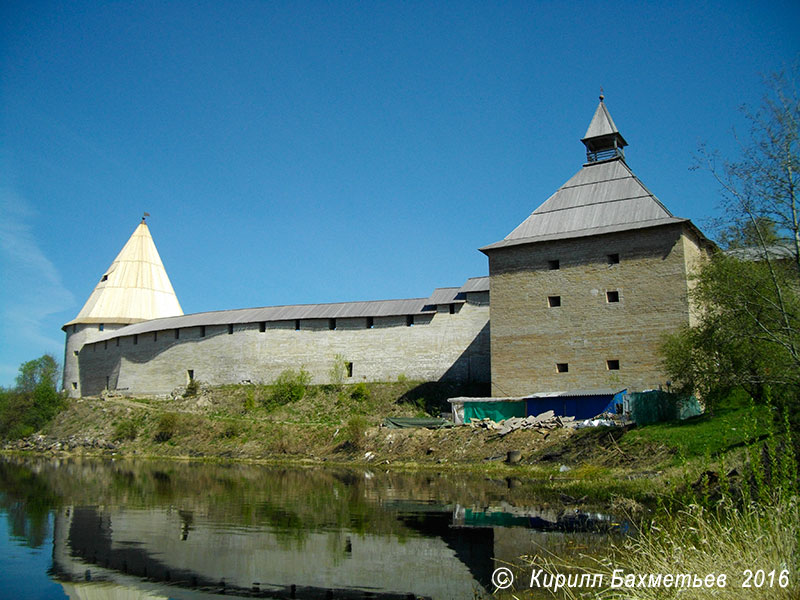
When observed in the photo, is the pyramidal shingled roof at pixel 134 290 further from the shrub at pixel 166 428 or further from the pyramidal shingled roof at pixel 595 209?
the pyramidal shingled roof at pixel 595 209

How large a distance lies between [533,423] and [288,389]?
1260 centimetres

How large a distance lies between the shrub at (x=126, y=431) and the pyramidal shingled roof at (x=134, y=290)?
13.6m

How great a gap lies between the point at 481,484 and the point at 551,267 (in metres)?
10.4

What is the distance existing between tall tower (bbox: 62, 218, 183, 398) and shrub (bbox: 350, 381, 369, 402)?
1858 cm

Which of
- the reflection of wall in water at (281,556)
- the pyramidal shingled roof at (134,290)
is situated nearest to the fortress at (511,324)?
the pyramidal shingled roof at (134,290)

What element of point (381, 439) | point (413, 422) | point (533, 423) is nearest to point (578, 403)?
point (533, 423)

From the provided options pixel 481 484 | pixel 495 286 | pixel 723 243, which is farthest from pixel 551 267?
pixel 723 243

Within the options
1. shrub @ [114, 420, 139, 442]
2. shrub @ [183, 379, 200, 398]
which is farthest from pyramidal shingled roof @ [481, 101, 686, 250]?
shrub @ [114, 420, 139, 442]

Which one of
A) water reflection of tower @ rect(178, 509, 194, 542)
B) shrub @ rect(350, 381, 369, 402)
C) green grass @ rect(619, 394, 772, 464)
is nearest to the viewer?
water reflection of tower @ rect(178, 509, 194, 542)

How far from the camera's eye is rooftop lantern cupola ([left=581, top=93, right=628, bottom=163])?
27.0m

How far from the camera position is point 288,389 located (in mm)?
28438

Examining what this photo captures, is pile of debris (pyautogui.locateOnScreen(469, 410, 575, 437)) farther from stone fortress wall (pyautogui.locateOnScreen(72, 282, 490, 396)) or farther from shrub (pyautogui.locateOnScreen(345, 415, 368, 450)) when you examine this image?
stone fortress wall (pyautogui.locateOnScreen(72, 282, 490, 396))

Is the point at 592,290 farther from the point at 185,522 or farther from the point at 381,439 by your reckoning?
the point at 185,522

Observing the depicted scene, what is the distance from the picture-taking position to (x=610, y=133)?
2694 centimetres
